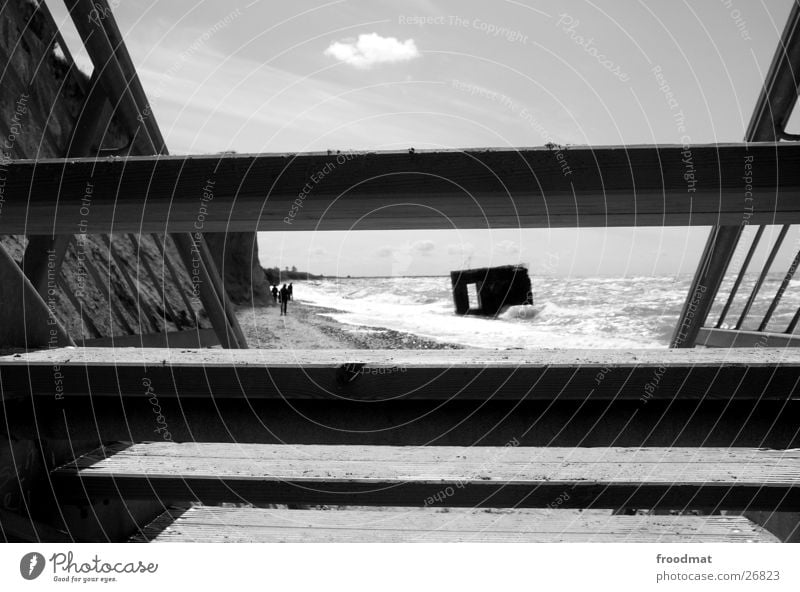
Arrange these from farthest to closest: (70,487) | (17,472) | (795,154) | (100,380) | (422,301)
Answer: (422,301) < (70,487) < (17,472) < (100,380) < (795,154)

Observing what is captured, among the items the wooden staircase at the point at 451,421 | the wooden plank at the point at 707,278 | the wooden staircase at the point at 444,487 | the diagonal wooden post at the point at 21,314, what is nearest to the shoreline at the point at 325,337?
the wooden plank at the point at 707,278

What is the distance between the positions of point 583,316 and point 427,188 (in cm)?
2118

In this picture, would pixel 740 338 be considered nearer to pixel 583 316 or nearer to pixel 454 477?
pixel 454 477

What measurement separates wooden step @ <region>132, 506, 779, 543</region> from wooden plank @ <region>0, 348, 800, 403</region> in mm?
714

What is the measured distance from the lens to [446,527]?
8.12ft

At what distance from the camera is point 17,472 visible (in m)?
2.14

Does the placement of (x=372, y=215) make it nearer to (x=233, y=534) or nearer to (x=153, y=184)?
(x=153, y=184)

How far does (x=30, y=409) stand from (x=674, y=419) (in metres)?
2.13

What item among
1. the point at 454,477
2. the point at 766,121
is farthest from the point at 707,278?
the point at 454,477

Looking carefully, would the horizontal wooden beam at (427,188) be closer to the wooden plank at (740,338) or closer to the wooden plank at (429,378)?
the wooden plank at (429,378)

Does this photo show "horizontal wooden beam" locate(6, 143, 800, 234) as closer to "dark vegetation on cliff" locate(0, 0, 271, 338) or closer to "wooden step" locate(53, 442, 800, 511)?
"wooden step" locate(53, 442, 800, 511)

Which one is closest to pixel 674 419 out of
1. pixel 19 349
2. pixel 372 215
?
pixel 372 215

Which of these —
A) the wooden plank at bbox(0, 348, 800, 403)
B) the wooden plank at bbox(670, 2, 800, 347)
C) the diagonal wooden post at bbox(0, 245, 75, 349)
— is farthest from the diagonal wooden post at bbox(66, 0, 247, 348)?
the wooden plank at bbox(670, 2, 800, 347)

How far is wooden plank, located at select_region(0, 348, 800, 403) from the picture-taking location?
1905 mm
